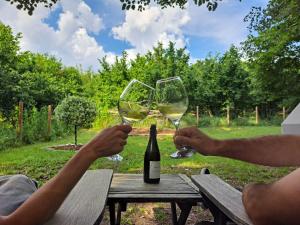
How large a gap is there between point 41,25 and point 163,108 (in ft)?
47.3

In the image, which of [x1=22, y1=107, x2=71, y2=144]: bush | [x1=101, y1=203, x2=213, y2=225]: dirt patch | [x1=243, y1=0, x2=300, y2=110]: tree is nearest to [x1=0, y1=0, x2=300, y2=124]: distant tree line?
[x1=243, y1=0, x2=300, y2=110]: tree

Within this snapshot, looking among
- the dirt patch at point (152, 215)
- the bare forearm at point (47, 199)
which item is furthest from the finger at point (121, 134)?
the dirt patch at point (152, 215)

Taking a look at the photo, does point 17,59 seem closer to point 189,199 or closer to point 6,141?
point 6,141

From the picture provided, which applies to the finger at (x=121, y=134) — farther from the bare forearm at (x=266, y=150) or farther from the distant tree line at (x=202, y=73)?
the distant tree line at (x=202, y=73)

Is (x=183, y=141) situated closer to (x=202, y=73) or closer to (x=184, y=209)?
(x=184, y=209)

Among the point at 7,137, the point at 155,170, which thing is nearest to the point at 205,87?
the point at 7,137

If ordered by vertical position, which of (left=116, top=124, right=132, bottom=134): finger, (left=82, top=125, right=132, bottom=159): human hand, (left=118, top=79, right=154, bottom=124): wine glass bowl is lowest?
(left=82, top=125, right=132, bottom=159): human hand

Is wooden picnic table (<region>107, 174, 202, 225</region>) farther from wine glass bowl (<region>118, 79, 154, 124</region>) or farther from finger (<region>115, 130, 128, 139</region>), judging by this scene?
finger (<region>115, 130, 128, 139</region>)

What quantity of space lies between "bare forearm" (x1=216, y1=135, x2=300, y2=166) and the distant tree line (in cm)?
716

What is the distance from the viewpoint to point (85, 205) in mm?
1063

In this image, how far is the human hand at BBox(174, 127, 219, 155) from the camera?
1102mm

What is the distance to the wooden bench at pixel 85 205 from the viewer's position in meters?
0.91

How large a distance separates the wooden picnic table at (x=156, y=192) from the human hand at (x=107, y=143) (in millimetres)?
594

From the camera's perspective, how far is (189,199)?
1.45 m
